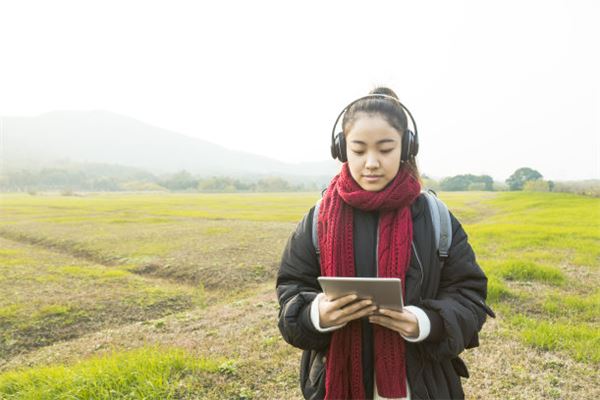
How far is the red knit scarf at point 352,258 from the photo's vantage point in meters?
2.30

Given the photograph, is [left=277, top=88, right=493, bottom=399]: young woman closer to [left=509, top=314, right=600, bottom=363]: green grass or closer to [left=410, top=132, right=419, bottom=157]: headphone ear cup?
[left=410, top=132, right=419, bottom=157]: headphone ear cup

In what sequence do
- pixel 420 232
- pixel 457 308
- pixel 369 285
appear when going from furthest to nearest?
pixel 420 232, pixel 457 308, pixel 369 285

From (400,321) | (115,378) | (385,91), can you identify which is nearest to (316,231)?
(400,321)

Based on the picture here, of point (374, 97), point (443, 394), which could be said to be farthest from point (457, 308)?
point (374, 97)

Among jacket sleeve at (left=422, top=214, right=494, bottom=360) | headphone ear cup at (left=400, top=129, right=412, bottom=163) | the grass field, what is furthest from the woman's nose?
the grass field

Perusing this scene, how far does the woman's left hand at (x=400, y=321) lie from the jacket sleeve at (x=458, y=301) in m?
0.18

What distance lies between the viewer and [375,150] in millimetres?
2402

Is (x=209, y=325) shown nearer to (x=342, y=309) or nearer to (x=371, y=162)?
(x=342, y=309)

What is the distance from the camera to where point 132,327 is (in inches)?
331

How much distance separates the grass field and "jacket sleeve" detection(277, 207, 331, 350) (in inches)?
124

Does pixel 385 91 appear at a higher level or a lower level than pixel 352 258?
higher

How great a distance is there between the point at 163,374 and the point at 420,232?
4243 mm

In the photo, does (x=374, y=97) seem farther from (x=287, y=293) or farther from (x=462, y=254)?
(x=287, y=293)

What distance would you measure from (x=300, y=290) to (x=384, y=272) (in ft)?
1.87
